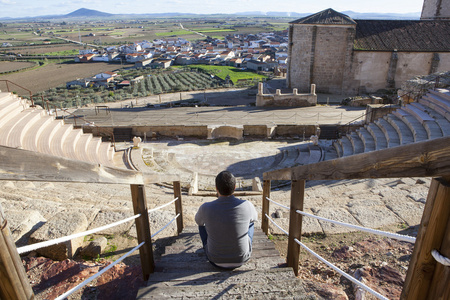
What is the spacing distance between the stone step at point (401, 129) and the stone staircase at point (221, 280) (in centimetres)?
915

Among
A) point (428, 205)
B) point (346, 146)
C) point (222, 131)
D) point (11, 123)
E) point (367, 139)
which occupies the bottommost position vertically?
point (222, 131)

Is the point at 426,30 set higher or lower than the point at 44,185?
higher

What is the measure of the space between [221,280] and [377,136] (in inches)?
457

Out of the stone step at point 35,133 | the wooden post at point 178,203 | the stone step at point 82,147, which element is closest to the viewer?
the wooden post at point 178,203

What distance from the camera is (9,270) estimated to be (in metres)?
1.65

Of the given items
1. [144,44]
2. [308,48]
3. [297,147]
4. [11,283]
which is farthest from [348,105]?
[144,44]

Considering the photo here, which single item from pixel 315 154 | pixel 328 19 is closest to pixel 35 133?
pixel 315 154

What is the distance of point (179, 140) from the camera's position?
53.7 feet

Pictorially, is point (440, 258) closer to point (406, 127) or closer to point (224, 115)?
point (406, 127)

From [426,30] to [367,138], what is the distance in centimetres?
2314

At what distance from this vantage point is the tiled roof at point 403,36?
2803 centimetres

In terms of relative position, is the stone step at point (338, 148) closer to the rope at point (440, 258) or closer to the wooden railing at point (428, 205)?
the wooden railing at point (428, 205)

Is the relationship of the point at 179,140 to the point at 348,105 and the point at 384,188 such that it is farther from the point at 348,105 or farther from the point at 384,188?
the point at 348,105

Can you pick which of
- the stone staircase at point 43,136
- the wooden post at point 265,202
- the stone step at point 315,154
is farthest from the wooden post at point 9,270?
the stone step at point 315,154
